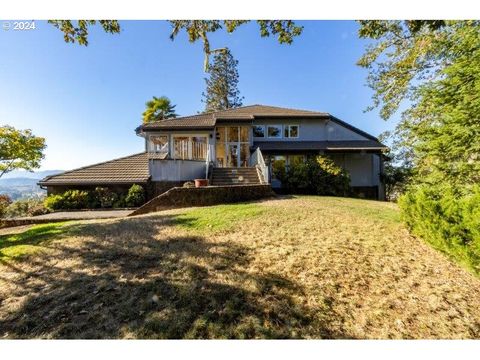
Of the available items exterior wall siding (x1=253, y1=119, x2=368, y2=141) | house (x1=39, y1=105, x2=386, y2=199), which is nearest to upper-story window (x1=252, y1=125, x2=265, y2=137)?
house (x1=39, y1=105, x2=386, y2=199)

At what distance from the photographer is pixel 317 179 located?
49.2ft

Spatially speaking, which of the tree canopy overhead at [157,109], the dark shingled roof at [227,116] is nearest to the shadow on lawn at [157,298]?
the dark shingled roof at [227,116]

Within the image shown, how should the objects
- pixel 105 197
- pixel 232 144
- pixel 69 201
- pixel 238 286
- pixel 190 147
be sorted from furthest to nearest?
pixel 232 144
pixel 190 147
pixel 105 197
pixel 69 201
pixel 238 286

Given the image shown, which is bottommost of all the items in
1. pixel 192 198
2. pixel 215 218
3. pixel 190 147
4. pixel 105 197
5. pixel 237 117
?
pixel 215 218

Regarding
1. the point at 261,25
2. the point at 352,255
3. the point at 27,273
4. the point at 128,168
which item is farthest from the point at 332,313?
the point at 128,168

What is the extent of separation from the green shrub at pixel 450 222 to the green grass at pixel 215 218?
427 centimetres

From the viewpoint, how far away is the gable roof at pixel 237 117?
16297 mm

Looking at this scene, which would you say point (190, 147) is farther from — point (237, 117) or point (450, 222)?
point (450, 222)

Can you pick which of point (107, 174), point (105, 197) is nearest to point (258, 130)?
point (107, 174)

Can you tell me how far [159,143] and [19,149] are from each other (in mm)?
8800

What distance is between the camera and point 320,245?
5.19 metres

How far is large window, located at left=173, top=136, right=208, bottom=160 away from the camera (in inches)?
639

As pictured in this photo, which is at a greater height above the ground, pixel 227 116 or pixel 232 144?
pixel 227 116

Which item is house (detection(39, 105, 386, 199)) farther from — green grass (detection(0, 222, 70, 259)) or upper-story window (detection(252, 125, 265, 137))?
green grass (detection(0, 222, 70, 259))
